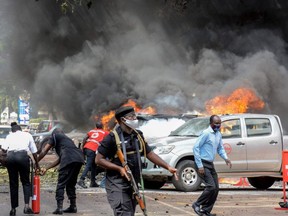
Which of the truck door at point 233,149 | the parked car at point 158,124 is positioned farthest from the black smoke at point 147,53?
the truck door at point 233,149

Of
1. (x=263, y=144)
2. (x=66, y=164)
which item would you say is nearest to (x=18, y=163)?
(x=66, y=164)

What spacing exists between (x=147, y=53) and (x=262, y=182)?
1546 centimetres

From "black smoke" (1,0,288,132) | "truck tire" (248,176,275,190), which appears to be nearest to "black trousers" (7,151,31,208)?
"truck tire" (248,176,275,190)

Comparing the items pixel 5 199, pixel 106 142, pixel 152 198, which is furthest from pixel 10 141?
pixel 106 142

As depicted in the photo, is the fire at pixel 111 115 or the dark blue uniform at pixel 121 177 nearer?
the dark blue uniform at pixel 121 177

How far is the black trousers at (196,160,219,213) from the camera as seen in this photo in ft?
33.0

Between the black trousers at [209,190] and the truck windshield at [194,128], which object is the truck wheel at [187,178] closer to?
the truck windshield at [194,128]

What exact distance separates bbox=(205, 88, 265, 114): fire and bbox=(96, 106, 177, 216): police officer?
18.1m

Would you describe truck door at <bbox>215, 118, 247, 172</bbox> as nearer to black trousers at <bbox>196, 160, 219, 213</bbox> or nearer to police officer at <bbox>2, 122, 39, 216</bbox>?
black trousers at <bbox>196, 160, 219, 213</bbox>

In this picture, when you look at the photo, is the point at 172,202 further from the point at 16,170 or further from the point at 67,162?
the point at 16,170

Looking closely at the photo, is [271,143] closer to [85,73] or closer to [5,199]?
[5,199]

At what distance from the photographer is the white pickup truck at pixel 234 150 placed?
559 inches

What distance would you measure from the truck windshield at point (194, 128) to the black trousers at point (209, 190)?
4.59m

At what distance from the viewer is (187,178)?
1419 centimetres
